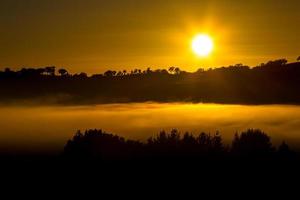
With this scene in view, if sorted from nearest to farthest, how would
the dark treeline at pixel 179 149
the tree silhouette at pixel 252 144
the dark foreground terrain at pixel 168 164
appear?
the dark foreground terrain at pixel 168 164 → the dark treeline at pixel 179 149 → the tree silhouette at pixel 252 144

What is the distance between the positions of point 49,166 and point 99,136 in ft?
29.8

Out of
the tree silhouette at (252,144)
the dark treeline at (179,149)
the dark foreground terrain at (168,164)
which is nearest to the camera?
the dark foreground terrain at (168,164)

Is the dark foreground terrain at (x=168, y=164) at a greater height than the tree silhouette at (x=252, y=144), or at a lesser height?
lesser

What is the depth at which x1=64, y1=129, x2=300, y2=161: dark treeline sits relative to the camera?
3516 inches

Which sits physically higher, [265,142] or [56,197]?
[265,142]

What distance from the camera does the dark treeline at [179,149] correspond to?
8930 centimetres

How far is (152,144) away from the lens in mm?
100625

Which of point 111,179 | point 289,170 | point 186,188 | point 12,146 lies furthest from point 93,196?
point 12,146

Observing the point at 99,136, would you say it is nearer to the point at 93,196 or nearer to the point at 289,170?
the point at 93,196

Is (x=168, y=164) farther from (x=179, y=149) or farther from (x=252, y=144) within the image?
(x=252, y=144)

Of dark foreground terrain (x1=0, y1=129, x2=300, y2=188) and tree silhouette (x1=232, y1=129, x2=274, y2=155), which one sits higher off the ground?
tree silhouette (x1=232, y1=129, x2=274, y2=155)

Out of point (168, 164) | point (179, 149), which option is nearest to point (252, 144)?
point (179, 149)

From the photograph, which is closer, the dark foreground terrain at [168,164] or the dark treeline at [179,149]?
the dark foreground terrain at [168,164]

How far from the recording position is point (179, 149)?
93875mm
